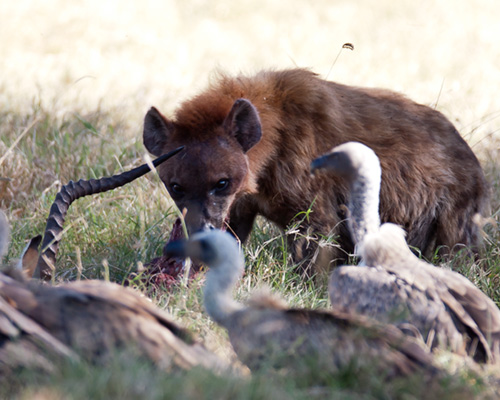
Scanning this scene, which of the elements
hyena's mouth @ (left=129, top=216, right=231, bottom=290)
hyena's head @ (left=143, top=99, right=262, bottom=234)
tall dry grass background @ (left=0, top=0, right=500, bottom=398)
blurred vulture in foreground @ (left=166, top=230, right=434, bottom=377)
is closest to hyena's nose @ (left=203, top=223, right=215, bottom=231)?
hyena's head @ (left=143, top=99, right=262, bottom=234)

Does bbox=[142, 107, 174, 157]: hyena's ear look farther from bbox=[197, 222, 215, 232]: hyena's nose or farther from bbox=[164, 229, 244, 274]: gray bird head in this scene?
bbox=[164, 229, 244, 274]: gray bird head

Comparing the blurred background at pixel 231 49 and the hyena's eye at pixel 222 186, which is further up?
the hyena's eye at pixel 222 186

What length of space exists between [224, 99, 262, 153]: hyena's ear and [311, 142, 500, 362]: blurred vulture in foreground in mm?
1251

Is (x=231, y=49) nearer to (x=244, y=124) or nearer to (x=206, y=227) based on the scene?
(x=244, y=124)

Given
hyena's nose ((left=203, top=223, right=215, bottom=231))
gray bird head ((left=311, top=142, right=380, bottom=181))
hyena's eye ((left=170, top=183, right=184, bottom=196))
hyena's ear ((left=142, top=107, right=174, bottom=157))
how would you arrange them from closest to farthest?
gray bird head ((left=311, top=142, right=380, bottom=181)) < hyena's nose ((left=203, top=223, right=215, bottom=231)) < hyena's eye ((left=170, top=183, right=184, bottom=196)) < hyena's ear ((left=142, top=107, right=174, bottom=157))

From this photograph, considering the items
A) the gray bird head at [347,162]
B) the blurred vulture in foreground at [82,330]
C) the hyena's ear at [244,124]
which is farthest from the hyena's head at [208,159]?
the blurred vulture in foreground at [82,330]

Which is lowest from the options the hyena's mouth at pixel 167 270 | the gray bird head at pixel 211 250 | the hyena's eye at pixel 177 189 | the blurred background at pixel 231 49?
the hyena's mouth at pixel 167 270

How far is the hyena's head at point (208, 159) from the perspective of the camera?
5.09 metres

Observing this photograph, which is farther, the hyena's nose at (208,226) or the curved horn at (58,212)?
the hyena's nose at (208,226)

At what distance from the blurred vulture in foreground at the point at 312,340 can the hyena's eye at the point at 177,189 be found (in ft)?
5.32

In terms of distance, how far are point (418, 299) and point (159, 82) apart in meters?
6.92

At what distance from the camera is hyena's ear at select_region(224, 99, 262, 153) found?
5176 mm

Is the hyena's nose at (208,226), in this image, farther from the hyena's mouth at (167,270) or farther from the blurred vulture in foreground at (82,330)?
the blurred vulture in foreground at (82,330)

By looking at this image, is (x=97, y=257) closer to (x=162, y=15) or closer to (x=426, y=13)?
(x=162, y=15)
